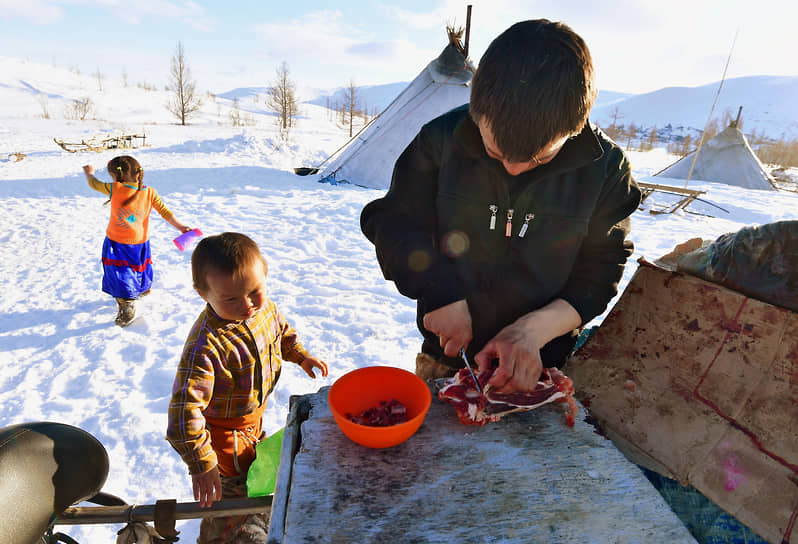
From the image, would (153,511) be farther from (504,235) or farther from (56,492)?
(504,235)

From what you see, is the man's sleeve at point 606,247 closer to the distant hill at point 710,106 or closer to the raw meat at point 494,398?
the raw meat at point 494,398

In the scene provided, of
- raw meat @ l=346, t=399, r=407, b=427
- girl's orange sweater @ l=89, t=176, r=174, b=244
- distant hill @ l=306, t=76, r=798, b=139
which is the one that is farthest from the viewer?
distant hill @ l=306, t=76, r=798, b=139

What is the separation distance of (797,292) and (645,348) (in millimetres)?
531

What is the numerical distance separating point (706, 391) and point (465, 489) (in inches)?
43.2

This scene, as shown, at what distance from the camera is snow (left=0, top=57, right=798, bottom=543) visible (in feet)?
9.12

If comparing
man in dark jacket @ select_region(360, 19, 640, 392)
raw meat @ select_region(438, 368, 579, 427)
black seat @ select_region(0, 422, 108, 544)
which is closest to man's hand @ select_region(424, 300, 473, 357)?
man in dark jacket @ select_region(360, 19, 640, 392)

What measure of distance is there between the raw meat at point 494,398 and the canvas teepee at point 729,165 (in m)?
16.7

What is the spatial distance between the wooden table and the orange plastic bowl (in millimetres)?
55

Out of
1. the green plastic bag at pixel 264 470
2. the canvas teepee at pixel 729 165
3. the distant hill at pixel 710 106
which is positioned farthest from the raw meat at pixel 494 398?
the distant hill at pixel 710 106

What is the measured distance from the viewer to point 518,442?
1.24 meters

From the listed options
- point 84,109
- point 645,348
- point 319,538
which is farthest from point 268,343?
point 84,109

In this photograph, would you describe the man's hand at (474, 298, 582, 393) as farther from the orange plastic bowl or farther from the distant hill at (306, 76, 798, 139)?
the distant hill at (306, 76, 798, 139)

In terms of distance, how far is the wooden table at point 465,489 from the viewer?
→ 96 centimetres

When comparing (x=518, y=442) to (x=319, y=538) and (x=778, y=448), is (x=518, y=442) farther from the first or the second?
(x=778, y=448)
